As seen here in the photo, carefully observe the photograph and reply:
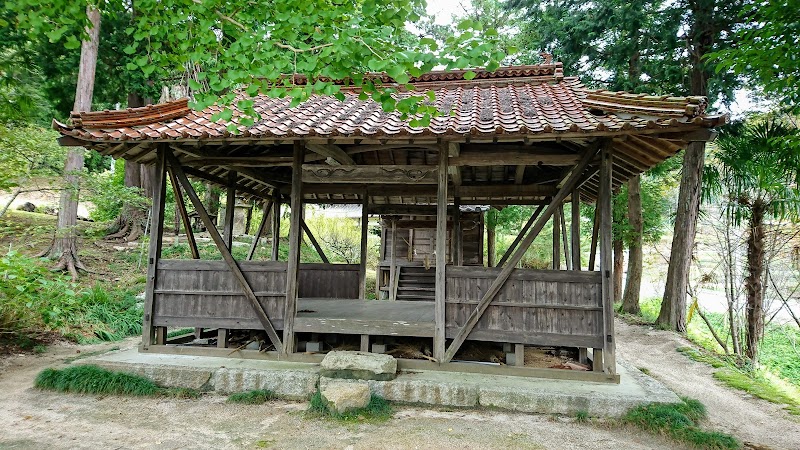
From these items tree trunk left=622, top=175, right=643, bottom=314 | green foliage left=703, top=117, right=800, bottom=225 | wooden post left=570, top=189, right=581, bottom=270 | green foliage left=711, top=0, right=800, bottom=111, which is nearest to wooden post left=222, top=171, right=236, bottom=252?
wooden post left=570, top=189, right=581, bottom=270

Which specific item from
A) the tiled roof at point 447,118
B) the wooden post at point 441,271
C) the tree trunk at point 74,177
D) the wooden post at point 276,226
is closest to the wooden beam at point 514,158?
the wooden post at point 441,271

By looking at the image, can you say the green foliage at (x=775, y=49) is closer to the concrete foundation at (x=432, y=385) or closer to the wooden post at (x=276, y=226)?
the concrete foundation at (x=432, y=385)

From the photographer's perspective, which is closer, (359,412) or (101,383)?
(359,412)

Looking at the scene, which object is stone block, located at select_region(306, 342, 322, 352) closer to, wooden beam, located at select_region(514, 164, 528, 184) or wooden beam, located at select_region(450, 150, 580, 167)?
wooden beam, located at select_region(450, 150, 580, 167)

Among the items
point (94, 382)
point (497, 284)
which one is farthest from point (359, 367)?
point (94, 382)

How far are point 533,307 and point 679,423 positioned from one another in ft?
5.92

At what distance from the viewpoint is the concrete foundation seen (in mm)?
4754

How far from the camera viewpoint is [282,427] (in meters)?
4.50

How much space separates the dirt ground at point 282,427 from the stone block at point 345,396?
0.74 feet

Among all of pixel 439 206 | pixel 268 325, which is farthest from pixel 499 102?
pixel 268 325

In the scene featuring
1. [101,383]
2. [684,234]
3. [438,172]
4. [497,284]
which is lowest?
[101,383]

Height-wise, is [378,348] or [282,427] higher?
[378,348]

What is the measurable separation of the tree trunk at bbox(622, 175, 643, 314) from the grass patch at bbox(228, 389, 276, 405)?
11.7 metres

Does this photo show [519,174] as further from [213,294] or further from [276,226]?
[213,294]
